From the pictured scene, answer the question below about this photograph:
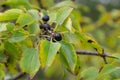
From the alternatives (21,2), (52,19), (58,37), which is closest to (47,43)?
(58,37)

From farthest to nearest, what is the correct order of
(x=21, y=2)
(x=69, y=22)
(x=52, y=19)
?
(x=21, y=2), (x=52, y=19), (x=69, y=22)

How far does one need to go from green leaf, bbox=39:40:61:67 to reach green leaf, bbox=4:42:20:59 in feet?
0.56

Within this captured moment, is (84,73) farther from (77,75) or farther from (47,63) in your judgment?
(47,63)

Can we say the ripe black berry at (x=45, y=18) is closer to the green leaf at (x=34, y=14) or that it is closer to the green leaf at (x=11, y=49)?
the green leaf at (x=34, y=14)

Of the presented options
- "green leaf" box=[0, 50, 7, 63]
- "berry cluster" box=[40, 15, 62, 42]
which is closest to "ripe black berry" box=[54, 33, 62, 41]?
"berry cluster" box=[40, 15, 62, 42]

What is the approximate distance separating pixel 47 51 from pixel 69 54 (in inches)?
3.0

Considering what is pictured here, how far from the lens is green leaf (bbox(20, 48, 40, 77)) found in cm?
111

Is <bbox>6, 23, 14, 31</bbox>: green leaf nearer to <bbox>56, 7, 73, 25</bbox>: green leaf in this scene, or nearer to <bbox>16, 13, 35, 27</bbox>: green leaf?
<bbox>16, 13, 35, 27</bbox>: green leaf

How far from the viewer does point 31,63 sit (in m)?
1.11

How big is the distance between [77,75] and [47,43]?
240 millimetres

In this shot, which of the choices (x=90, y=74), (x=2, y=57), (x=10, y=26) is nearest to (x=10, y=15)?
(x=10, y=26)

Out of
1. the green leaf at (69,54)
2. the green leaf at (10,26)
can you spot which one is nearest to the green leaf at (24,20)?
the green leaf at (10,26)

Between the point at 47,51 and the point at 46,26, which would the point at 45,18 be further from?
the point at 47,51

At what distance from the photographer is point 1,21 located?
1.24m
